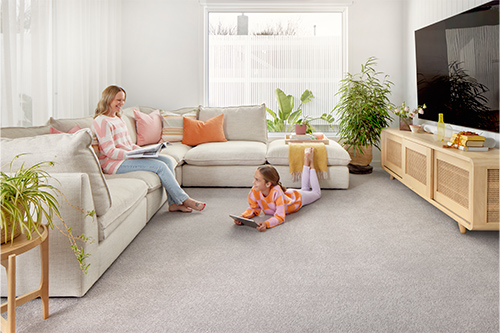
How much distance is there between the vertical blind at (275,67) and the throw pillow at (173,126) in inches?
42.1

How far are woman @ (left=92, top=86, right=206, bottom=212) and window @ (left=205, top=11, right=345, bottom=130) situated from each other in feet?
9.06

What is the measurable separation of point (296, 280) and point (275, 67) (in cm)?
433

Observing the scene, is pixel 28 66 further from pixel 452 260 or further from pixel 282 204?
pixel 452 260

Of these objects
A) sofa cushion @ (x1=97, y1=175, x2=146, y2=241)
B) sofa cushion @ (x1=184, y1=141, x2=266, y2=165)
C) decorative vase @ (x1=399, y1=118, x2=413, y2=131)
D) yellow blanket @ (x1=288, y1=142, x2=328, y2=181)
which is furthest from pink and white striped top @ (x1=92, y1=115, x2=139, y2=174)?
decorative vase @ (x1=399, y1=118, x2=413, y2=131)

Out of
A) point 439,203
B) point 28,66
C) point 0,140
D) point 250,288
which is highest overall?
point 28,66

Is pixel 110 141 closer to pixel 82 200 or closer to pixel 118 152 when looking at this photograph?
pixel 118 152

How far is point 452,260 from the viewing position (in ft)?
8.41

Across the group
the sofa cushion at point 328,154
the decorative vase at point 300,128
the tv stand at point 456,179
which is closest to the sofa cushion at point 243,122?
the decorative vase at point 300,128

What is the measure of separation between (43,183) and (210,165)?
105 inches

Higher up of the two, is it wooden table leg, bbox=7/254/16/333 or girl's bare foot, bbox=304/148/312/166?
girl's bare foot, bbox=304/148/312/166

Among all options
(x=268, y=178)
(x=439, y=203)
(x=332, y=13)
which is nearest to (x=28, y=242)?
(x=268, y=178)

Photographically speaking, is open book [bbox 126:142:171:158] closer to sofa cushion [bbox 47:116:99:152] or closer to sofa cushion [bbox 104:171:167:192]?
sofa cushion [bbox 104:171:167:192]

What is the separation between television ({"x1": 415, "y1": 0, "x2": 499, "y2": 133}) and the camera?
10.6ft

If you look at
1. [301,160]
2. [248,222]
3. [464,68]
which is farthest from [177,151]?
[464,68]
